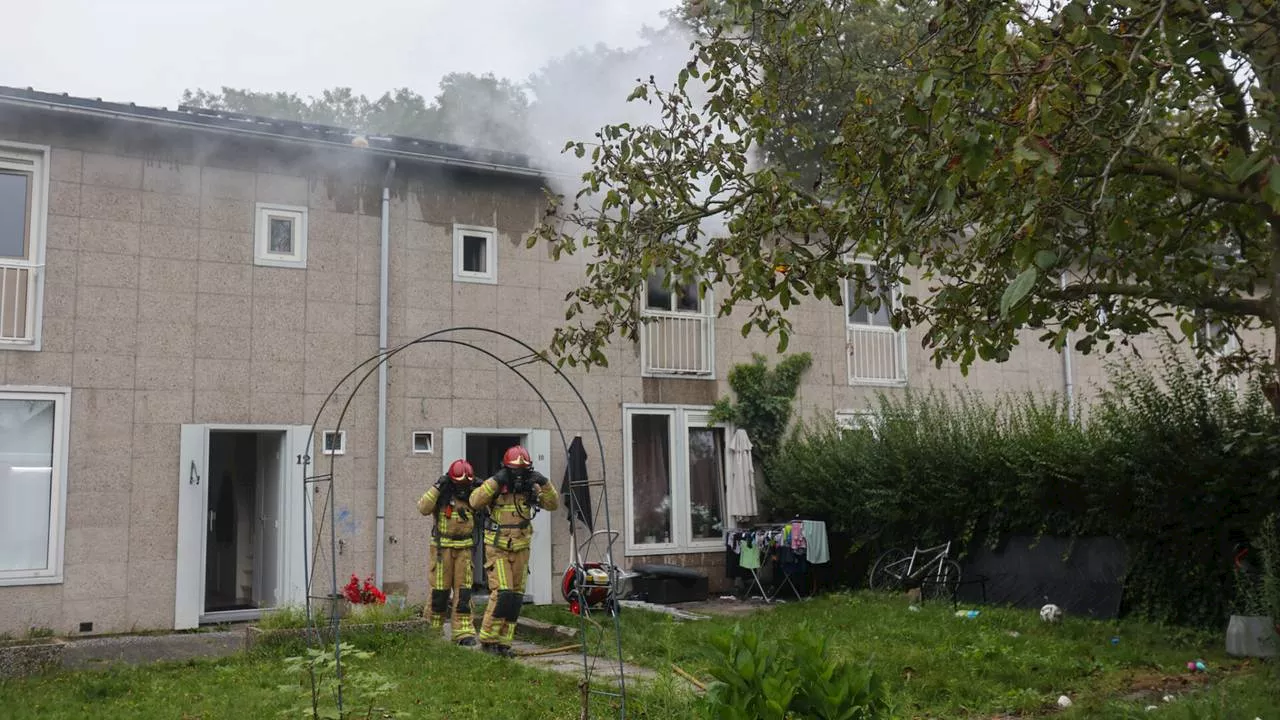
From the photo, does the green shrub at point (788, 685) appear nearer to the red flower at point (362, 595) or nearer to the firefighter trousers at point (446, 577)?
the firefighter trousers at point (446, 577)

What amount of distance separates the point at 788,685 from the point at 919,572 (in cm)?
960

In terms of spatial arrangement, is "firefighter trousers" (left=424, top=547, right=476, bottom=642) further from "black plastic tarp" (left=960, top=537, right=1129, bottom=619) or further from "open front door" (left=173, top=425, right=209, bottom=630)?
"black plastic tarp" (left=960, top=537, right=1129, bottom=619)

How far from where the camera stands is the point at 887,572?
49.6 feet

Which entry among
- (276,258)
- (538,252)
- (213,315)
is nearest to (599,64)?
(538,252)

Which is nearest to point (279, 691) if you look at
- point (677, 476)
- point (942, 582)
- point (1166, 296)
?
point (1166, 296)

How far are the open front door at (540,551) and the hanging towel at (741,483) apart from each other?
9.05 feet

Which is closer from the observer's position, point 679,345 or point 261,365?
point 261,365

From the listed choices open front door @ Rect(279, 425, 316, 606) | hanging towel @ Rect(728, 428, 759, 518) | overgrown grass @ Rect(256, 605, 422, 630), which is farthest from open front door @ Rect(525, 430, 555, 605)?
overgrown grass @ Rect(256, 605, 422, 630)

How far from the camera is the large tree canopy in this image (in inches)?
228

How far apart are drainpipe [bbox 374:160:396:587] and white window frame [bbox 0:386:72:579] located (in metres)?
3.47

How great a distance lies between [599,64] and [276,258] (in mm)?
4777

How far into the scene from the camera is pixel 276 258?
1393 cm

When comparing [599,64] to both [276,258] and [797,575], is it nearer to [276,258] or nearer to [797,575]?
[276,258]

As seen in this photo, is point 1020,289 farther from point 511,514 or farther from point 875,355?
point 875,355
